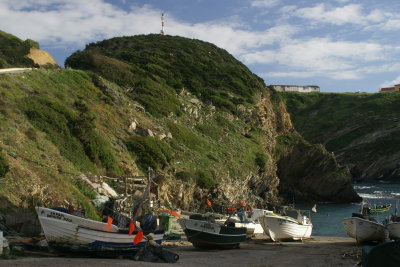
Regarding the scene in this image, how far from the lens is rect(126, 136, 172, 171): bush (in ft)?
127

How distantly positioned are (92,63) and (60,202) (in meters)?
41.5

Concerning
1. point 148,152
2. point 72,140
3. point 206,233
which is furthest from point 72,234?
point 148,152

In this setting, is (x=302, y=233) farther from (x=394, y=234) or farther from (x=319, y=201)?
(x=319, y=201)

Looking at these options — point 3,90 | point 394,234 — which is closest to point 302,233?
point 394,234

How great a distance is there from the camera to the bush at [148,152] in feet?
127

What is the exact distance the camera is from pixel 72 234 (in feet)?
56.9

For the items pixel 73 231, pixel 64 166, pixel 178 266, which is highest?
pixel 64 166

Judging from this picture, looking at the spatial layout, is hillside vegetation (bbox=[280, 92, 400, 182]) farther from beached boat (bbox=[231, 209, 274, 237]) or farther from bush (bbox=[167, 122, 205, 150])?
beached boat (bbox=[231, 209, 274, 237])

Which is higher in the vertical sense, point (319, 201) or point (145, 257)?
point (145, 257)

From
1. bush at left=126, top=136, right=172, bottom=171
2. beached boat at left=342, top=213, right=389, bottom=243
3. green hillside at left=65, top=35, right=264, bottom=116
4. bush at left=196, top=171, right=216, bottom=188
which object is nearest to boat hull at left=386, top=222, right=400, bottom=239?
beached boat at left=342, top=213, right=389, bottom=243

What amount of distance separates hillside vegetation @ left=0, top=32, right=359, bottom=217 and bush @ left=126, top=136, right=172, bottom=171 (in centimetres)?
10

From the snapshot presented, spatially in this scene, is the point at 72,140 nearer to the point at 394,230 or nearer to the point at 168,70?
the point at 394,230

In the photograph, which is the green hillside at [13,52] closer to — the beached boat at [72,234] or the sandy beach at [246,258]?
the sandy beach at [246,258]

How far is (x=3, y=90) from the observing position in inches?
1278
